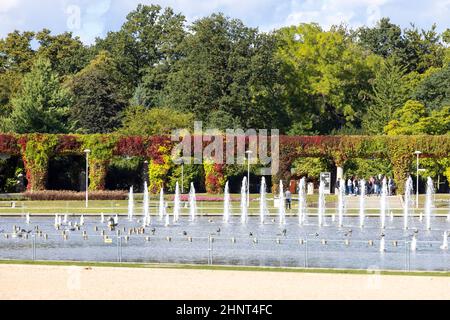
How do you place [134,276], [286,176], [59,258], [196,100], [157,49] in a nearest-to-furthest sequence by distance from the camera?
[134,276]
[59,258]
[286,176]
[196,100]
[157,49]

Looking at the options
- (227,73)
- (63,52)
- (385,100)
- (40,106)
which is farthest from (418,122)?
(63,52)

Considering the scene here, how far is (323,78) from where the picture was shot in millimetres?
98125

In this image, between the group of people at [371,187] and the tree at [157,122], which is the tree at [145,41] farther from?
the group of people at [371,187]

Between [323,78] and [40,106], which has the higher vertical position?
[323,78]

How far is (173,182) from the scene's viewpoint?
7650cm

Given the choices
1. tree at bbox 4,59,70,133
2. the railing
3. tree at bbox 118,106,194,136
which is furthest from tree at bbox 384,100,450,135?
the railing

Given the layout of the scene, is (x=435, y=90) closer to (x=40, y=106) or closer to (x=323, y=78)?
(x=323, y=78)

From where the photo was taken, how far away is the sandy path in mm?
22406

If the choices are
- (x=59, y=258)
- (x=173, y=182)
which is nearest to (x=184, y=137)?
(x=173, y=182)

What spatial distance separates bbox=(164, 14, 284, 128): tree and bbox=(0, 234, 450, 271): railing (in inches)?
1850

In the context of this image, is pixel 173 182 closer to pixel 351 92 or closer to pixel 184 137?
pixel 184 137

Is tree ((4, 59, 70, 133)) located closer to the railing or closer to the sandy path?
the railing

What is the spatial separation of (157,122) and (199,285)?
6076 cm

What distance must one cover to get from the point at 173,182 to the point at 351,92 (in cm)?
2977
